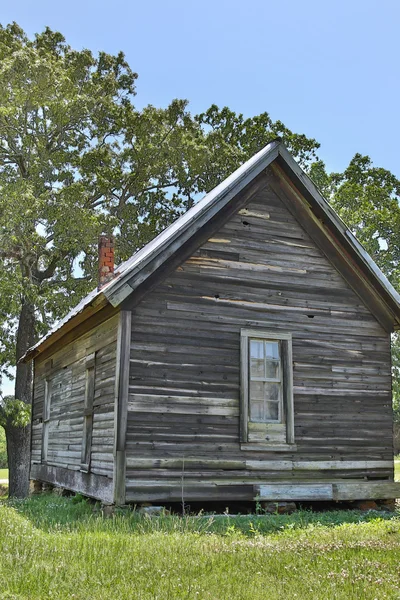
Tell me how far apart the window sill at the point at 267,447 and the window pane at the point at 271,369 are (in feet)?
4.35

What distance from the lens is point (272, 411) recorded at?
1388 cm

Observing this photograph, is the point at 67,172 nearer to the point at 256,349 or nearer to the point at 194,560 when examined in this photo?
the point at 256,349

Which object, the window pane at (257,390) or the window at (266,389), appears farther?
the window pane at (257,390)

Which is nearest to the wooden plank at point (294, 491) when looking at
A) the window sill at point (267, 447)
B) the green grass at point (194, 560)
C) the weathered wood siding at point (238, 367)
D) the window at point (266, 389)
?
the weathered wood siding at point (238, 367)

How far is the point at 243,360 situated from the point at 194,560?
5.71 m

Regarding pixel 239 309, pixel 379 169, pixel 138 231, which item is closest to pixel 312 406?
pixel 239 309

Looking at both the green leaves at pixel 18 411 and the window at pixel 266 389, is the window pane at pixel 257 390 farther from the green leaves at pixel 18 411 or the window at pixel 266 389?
the green leaves at pixel 18 411

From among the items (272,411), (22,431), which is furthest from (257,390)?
(22,431)

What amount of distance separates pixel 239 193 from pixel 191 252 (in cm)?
167

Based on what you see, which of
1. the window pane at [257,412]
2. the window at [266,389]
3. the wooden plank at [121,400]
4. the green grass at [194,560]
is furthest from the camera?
the window pane at [257,412]

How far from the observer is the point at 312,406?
14.2 m

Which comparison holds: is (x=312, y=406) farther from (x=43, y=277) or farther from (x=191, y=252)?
(x=43, y=277)

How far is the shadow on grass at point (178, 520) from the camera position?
10.4 metres

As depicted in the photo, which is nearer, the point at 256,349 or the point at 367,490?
the point at 256,349
